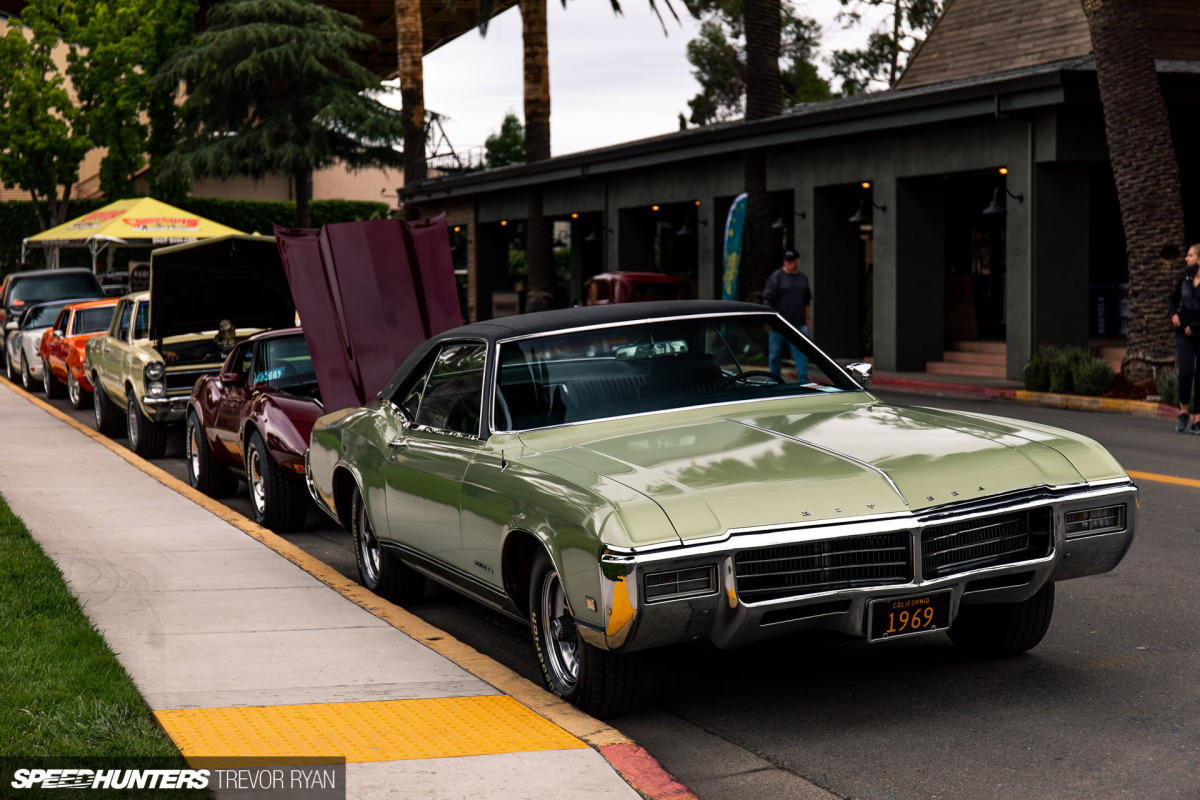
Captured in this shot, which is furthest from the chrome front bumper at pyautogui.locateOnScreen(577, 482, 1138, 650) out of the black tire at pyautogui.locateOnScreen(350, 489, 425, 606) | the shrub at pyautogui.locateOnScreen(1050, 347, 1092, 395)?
the shrub at pyautogui.locateOnScreen(1050, 347, 1092, 395)

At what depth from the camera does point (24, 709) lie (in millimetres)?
5352

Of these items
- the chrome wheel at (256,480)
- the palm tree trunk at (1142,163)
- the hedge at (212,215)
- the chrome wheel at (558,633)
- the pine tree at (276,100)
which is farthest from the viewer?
the hedge at (212,215)

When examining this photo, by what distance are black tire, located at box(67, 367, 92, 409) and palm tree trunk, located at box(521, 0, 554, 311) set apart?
529 inches

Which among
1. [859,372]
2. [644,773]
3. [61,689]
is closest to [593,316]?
[859,372]

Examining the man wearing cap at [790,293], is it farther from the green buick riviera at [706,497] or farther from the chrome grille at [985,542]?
the chrome grille at [985,542]

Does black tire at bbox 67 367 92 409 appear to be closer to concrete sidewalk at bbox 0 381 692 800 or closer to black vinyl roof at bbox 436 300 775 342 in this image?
concrete sidewalk at bbox 0 381 692 800

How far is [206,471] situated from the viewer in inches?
474

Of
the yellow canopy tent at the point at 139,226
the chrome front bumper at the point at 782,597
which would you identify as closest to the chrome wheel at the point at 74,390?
the yellow canopy tent at the point at 139,226

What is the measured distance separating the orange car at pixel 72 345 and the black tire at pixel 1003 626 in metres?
16.6

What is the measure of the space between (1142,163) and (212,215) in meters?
45.1

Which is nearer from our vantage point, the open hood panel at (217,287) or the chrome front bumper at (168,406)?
the chrome front bumper at (168,406)

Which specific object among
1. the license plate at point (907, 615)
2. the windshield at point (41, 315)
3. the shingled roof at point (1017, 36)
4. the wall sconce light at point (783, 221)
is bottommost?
the license plate at point (907, 615)

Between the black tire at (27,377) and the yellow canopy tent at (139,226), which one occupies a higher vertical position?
the yellow canopy tent at (139,226)

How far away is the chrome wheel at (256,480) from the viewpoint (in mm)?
10477
